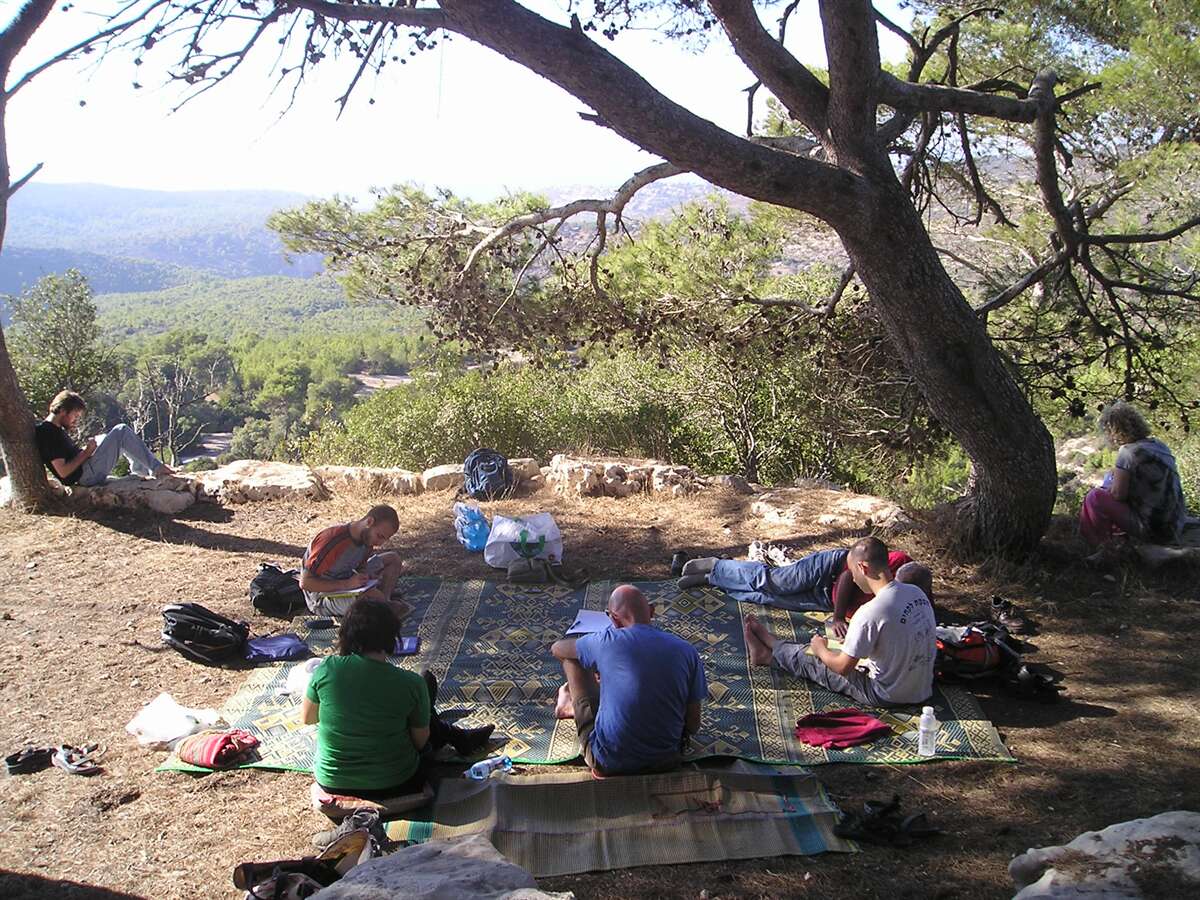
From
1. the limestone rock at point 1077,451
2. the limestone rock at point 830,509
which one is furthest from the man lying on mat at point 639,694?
the limestone rock at point 1077,451

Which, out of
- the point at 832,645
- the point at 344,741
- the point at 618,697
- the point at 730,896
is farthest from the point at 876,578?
the point at 344,741

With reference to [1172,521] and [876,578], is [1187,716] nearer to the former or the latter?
[876,578]

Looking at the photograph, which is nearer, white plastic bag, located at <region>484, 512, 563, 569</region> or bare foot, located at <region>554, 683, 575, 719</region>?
bare foot, located at <region>554, 683, 575, 719</region>

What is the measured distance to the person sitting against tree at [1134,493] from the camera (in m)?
5.97

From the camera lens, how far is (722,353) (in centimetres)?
1079

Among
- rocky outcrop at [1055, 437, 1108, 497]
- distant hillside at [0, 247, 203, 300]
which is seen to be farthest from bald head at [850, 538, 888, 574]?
distant hillside at [0, 247, 203, 300]

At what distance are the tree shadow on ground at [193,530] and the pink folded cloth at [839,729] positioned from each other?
4.18m

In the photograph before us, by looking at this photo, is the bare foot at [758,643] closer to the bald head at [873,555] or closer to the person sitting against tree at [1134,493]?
the bald head at [873,555]

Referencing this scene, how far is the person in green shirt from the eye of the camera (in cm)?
363

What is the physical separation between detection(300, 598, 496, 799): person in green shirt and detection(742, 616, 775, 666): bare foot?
79.5 inches

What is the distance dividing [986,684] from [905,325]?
2193mm

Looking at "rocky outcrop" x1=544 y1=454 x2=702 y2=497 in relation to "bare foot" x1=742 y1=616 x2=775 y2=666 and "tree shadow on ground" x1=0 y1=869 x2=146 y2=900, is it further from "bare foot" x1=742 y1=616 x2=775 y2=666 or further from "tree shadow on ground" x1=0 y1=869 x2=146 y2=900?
"tree shadow on ground" x1=0 y1=869 x2=146 y2=900

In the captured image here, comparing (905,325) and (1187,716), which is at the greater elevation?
(905,325)

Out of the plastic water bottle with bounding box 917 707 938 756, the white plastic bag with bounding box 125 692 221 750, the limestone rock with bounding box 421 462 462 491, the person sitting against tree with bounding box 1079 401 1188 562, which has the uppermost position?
the person sitting against tree with bounding box 1079 401 1188 562
